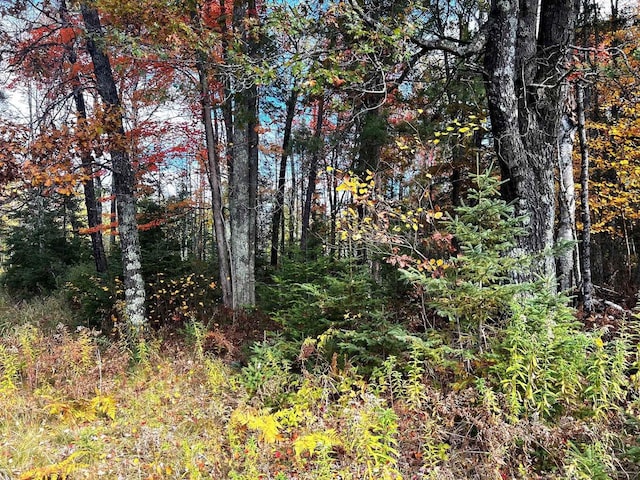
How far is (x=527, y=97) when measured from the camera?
468 cm

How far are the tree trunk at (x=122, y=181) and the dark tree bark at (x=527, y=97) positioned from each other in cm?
586

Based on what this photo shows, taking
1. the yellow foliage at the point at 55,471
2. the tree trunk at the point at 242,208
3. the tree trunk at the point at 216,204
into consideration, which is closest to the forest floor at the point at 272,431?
the yellow foliage at the point at 55,471

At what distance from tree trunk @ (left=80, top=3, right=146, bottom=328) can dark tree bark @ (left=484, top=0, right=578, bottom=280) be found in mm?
5855

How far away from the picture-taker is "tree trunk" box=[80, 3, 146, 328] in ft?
21.4

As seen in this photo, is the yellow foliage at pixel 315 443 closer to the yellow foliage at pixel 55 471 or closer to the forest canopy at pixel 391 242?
the forest canopy at pixel 391 242

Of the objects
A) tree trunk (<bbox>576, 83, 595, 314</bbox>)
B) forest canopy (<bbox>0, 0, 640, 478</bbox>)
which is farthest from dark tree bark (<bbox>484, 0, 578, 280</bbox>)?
tree trunk (<bbox>576, 83, 595, 314</bbox>)

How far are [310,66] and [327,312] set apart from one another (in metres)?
3.36

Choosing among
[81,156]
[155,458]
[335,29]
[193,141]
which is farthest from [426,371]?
[193,141]

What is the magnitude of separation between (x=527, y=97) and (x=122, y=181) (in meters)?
6.67

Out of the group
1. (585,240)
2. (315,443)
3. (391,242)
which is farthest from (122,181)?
(585,240)

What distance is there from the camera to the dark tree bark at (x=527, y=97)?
14.4ft

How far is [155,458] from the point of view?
10.3 feet

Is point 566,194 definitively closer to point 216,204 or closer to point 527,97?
point 527,97

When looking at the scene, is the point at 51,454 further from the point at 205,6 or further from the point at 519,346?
the point at 205,6
